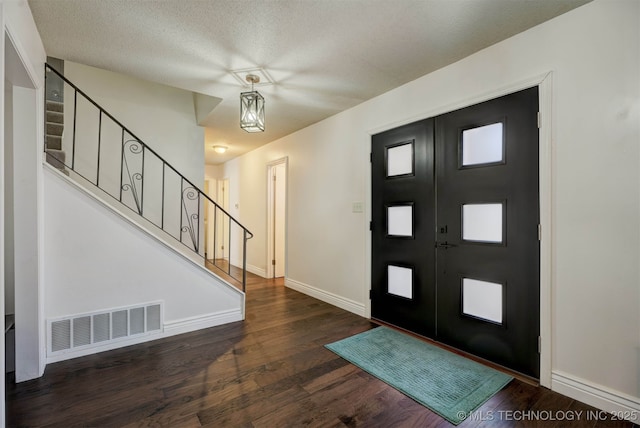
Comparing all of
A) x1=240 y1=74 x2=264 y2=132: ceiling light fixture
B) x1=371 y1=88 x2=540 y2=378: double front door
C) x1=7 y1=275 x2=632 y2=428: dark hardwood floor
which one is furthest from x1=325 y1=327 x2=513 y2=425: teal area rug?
x1=240 y1=74 x2=264 y2=132: ceiling light fixture

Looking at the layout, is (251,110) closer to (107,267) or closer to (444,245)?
(107,267)

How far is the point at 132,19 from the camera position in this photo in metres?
1.97

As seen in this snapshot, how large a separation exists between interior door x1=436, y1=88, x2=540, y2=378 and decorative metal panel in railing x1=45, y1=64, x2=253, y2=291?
2.10 metres

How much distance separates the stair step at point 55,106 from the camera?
304cm

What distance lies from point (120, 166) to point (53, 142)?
681 mm

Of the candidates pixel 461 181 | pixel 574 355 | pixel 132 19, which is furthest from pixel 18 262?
pixel 574 355

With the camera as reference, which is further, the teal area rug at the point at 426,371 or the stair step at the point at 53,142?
the stair step at the point at 53,142

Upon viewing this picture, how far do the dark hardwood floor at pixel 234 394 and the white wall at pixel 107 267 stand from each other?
402 mm

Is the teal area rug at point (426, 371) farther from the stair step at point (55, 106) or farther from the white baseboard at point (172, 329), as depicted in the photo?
the stair step at point (55, 106)

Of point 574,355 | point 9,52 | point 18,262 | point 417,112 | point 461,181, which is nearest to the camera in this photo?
point 9,52

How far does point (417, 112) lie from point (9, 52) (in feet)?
9.64

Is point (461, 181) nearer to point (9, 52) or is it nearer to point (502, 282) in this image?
point (502, 282)

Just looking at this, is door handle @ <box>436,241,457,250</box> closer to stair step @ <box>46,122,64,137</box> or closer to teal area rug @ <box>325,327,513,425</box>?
teal area rug @ <box>325,327,513,425</box>

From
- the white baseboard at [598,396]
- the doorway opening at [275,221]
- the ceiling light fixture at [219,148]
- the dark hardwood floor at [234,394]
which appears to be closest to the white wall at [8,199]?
the dark hardwood floor at [234,394]
